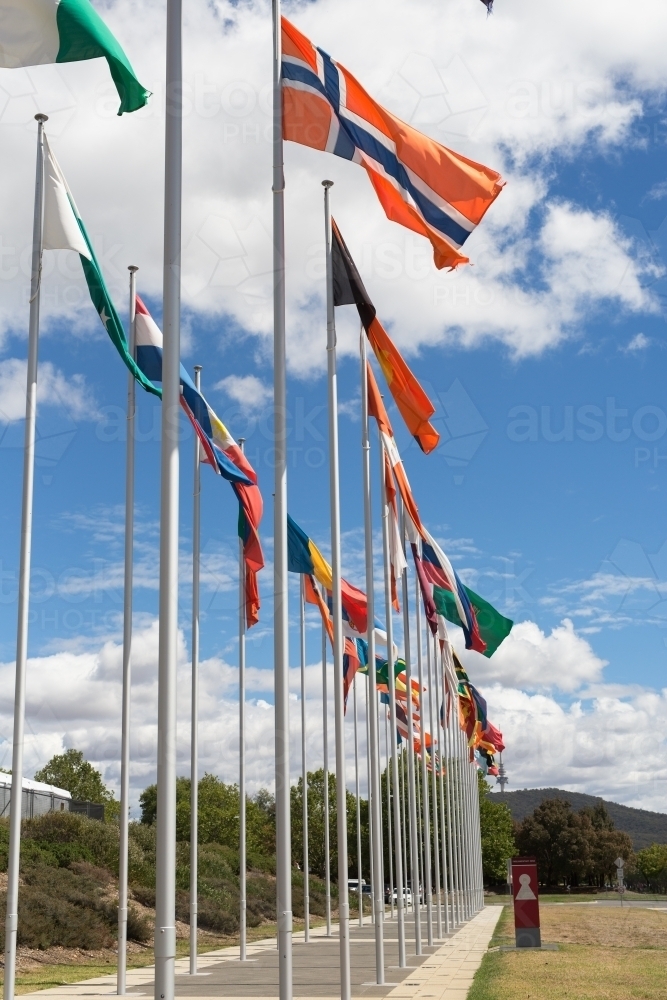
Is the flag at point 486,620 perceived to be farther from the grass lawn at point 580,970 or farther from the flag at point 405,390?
the flag at point 405,390

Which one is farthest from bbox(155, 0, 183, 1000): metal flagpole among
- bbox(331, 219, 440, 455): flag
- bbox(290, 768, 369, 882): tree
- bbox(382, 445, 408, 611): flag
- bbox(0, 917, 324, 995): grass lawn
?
bbox(290, 768, 369, 882): tree

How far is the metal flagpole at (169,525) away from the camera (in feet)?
27.1

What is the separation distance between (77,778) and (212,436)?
80359mm

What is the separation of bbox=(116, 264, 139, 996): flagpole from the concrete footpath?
1412mm

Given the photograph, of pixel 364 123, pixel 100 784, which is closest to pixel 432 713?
pixel 364 123

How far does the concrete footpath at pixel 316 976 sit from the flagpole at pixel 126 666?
1412 mm

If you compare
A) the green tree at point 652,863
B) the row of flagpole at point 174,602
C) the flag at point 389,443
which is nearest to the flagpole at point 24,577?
the row of flagpole at point 174,602

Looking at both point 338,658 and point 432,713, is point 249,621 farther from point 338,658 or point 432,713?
point 432,713

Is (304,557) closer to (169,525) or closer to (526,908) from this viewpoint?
(526,908)

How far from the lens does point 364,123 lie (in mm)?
12180

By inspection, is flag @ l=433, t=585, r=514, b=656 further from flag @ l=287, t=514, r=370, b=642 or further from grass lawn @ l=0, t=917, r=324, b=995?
grass lawn @ l=0, t=917, r=324, b=995

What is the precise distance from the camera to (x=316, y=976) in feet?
68.1

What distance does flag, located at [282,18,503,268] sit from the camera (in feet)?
38.6

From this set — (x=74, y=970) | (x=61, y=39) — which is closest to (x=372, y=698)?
(x=74, y=970)
